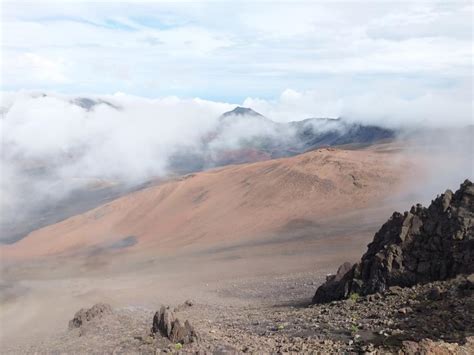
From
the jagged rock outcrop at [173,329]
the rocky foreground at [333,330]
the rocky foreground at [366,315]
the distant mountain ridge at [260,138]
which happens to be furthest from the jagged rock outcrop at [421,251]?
the distant mountain ridge at [260,138]

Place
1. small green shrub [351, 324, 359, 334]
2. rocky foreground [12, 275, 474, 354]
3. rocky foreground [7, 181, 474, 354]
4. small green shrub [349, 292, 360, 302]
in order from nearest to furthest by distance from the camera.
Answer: rocky foreground [12, 275, 474, 354] < rocky foreground [7, 181, 474, 354] < small green shrub [351, 324, 359, 334] < small green shrub [349, 292, 360, 302]

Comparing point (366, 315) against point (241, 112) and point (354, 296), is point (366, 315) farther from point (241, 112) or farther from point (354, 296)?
point (241, 112)

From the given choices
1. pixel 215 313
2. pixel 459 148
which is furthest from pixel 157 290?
pixel 459 148

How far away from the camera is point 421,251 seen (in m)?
14.5

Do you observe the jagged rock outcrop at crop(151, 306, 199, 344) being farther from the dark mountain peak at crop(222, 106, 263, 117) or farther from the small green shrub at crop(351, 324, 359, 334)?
the dark mountain peak at crop(222, 106, 263, 117)

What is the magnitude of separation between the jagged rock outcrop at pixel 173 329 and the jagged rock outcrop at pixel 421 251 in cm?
513

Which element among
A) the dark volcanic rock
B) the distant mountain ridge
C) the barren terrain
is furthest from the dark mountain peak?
the dark volcanic rock

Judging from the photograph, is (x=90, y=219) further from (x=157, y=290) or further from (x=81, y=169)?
(x=81, y=169)

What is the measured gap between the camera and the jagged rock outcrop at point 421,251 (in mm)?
13812

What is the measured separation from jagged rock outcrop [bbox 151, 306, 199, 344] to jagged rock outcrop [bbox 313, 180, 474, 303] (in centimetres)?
513

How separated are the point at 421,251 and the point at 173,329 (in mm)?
6725

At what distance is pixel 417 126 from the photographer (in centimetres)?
6612

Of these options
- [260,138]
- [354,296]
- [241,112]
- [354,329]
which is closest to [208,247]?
[354,296]

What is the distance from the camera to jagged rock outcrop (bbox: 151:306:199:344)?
1122cm
